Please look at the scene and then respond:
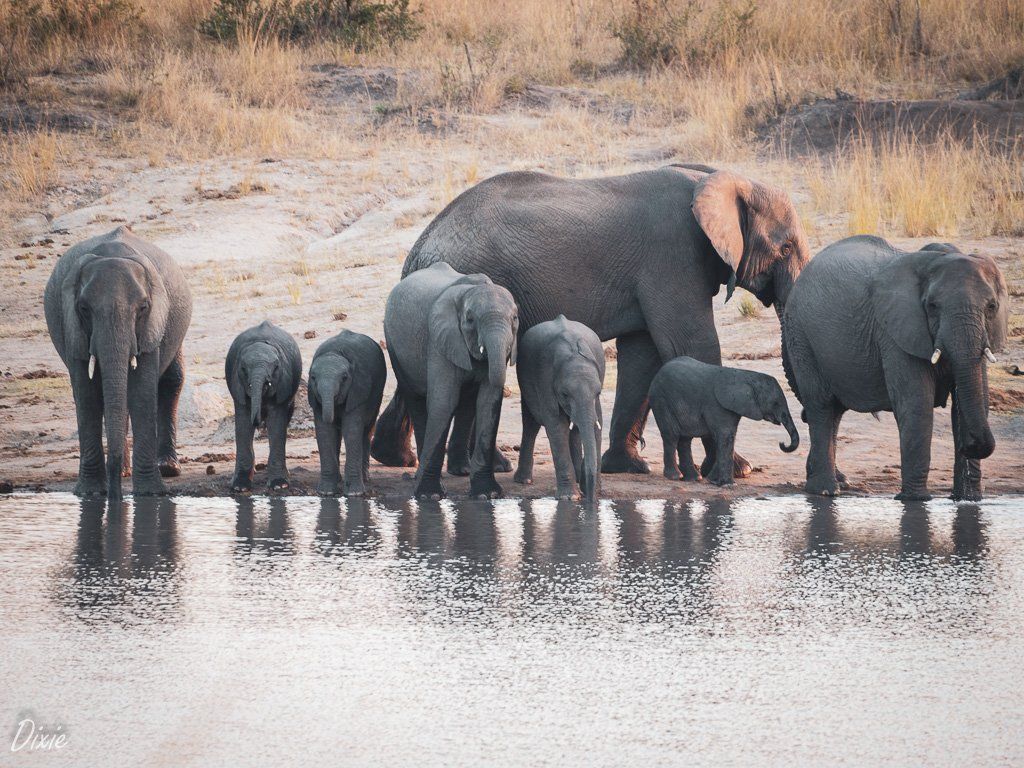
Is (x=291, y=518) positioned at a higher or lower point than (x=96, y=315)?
lower

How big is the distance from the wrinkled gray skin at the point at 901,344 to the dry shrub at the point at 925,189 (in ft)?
25.3

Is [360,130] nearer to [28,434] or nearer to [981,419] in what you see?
[28,434]

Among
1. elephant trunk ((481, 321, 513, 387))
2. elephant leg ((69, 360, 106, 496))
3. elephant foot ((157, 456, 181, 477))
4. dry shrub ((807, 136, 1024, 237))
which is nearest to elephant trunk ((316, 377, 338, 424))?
elephant trunk ((481, 321, 513, 387))

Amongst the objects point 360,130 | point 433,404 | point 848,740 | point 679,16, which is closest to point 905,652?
point 848,740

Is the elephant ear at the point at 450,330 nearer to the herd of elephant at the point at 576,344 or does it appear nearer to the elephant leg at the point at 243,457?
the herd of elephant at the point at 576,344

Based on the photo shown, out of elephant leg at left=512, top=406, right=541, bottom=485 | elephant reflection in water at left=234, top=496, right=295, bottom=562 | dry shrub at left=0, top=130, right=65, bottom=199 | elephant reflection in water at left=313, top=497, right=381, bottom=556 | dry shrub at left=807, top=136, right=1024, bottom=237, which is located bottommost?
elephant reflection in water at left=313, top=497, right=381, bottom=556

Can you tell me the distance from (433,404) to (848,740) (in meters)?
5.46

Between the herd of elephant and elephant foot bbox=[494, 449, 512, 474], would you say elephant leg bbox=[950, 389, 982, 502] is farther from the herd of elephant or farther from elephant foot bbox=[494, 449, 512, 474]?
elephant foot bbox=[494, 449, 512, 474]

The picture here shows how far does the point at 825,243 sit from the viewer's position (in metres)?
17.8

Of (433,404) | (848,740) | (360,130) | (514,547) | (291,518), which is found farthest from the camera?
(360,130)

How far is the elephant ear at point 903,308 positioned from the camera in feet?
30.7

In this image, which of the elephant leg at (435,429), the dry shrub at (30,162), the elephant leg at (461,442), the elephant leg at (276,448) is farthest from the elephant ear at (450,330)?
the dry shrub at (30,162)

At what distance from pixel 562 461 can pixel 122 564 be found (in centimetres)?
316

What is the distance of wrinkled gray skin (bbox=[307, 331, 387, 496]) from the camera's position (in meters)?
9.93
